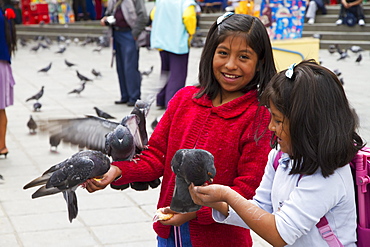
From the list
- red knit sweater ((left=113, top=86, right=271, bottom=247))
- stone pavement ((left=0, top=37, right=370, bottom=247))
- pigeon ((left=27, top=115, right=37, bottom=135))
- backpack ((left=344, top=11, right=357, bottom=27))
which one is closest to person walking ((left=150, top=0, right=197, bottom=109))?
stone pavement ((left=0, top=37, right=370, bottom=247))

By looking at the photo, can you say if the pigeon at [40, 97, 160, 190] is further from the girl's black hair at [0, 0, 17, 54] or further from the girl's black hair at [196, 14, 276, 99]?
the girl's black hair at [0, 0, 17, 54]

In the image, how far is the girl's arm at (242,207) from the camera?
1954mm

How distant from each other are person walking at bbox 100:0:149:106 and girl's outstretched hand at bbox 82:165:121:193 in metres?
A: 7.12

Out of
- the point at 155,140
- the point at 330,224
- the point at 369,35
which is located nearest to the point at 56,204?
the point at 155,140

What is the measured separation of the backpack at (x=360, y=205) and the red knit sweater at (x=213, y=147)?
40 cm

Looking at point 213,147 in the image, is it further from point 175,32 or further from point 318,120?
point 175,32

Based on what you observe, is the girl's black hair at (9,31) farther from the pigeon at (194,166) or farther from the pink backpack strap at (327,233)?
the pink backpack strap at (327,233)

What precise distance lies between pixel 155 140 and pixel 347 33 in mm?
16502

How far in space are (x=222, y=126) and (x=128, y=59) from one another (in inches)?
309

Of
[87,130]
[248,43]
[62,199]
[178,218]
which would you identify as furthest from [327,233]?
[62,199]

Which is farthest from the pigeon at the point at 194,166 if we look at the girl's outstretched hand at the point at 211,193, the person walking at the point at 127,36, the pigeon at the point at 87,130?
the person walking at the point at 127,36

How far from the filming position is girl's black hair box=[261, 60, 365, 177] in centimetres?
189

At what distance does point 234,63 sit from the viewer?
7.92ft

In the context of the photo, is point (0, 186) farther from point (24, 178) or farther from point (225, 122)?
point (225, 122)
